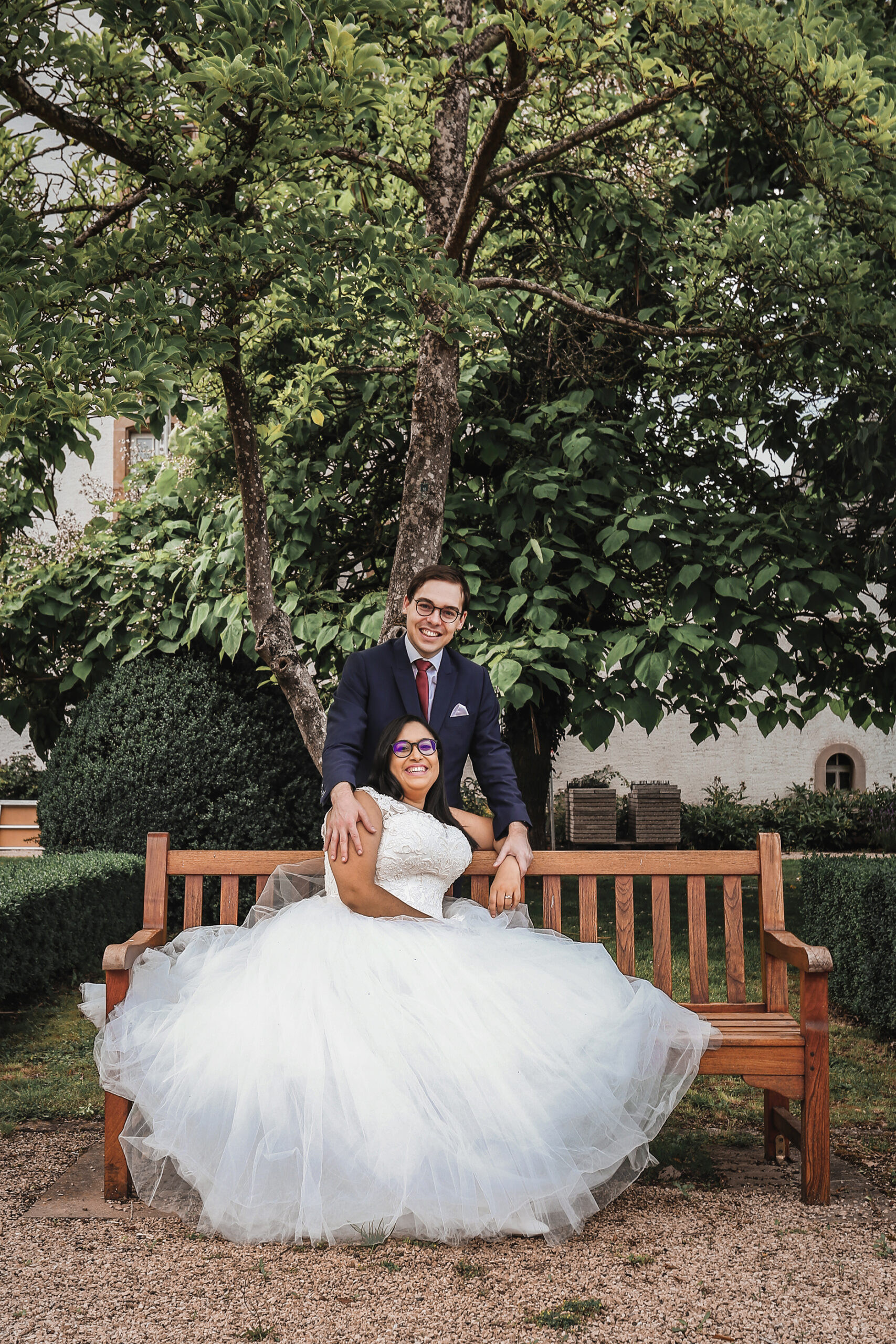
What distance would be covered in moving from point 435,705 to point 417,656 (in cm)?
19

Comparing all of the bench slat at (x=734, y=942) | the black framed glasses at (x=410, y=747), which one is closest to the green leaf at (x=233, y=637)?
the black framed glasses at (x=410, y=747)

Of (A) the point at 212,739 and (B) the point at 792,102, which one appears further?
(A) the point at 212,739

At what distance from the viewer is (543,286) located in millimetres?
6613

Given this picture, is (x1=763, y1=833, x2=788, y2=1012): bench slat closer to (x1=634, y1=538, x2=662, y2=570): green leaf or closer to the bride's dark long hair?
the bride's dark long hair

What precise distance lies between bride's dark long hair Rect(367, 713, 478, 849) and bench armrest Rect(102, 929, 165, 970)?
924 mm

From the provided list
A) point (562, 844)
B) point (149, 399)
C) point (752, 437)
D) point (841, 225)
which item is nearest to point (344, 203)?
point (149, 399)

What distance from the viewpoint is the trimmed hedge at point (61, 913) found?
5980 mm

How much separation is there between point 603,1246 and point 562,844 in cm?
1335

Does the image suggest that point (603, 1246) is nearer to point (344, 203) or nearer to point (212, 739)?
point (344, 203)

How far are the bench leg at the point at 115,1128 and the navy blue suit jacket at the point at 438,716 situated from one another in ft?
2.93

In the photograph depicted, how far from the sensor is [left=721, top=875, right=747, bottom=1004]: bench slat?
3.87m

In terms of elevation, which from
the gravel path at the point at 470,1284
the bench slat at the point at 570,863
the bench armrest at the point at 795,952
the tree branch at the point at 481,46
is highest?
the tree branch at the point at 481,46

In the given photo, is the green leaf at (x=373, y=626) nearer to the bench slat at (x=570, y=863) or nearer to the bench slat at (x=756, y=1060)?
the bench slat at (x=570, y=863)

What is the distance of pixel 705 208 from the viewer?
871 cm
